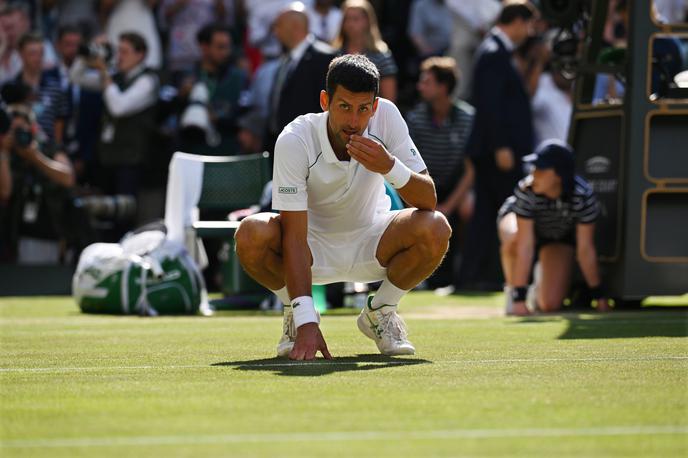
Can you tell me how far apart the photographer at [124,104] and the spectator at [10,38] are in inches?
26.4

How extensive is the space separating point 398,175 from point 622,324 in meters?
3.25

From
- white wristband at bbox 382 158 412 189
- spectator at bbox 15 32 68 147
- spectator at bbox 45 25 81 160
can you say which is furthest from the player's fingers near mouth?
spectator at bbox 45 25 81 160

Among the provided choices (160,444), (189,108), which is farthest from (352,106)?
(189,108)

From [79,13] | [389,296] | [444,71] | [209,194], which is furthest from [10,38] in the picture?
[389,296]

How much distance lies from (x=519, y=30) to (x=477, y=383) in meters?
8.69

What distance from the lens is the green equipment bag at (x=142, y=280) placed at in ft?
37.4

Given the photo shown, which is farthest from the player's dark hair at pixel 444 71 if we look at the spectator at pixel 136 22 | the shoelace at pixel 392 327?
the shoelace at pixel 392 327

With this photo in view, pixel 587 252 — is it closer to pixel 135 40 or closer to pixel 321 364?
pixel 321 364

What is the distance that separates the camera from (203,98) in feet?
50.6

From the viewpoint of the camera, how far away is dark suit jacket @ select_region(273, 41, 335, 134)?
12812 mm

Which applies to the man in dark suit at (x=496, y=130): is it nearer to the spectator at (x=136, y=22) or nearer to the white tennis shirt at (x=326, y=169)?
the spectator at (x=136, y=22)


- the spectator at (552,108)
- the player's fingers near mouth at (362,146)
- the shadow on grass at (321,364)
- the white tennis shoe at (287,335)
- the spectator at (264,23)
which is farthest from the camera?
the spectator at (264,23)

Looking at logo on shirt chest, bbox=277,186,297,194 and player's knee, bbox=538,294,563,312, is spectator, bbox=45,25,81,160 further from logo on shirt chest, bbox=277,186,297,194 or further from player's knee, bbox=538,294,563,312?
logo on shirt chest, bbox=277,186,297,194

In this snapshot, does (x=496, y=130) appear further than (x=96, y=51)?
No
